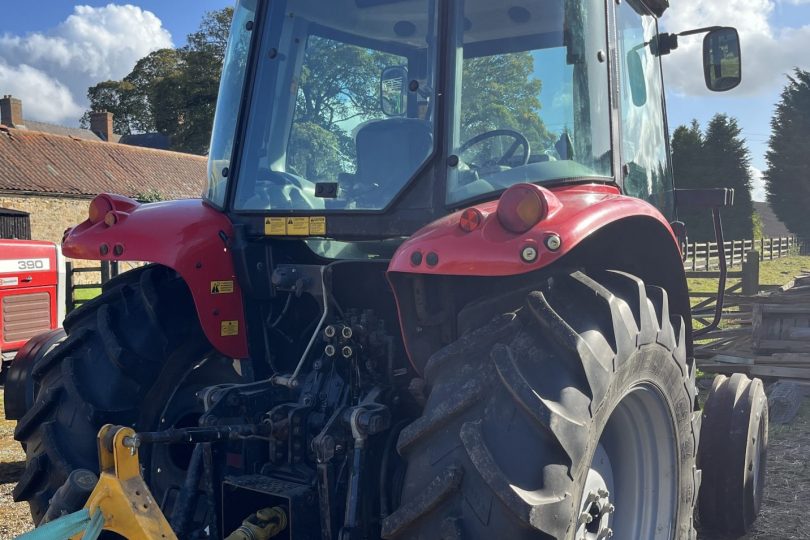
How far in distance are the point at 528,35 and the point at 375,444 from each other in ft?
5.20

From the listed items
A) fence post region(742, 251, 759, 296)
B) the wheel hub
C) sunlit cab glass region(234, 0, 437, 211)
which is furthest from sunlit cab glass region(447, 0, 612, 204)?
fence post region(742, 251, 759, 296)

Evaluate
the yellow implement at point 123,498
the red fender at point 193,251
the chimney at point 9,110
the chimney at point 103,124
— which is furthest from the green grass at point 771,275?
the chimney at point 103,124

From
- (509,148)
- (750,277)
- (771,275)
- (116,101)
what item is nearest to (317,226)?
(509,148)

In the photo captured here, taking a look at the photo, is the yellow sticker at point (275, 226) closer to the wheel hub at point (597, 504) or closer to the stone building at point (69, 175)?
the wheel hub at point (597, 504)

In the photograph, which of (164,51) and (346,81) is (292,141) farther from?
(164,51)

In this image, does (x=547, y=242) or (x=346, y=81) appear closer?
(x=547, y=242)

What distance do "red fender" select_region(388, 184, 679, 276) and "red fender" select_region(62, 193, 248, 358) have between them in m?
1.10

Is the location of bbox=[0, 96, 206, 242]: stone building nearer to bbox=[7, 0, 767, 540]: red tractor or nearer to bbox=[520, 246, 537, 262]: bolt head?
bbox=[7, 0, 767, 540]: red tractor

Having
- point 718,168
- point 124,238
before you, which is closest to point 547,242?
point 124,238

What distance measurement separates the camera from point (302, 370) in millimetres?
3045

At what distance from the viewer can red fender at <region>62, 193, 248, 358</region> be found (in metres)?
3.23

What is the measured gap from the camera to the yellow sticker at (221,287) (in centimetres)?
326

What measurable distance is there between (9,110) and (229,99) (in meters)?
43.2

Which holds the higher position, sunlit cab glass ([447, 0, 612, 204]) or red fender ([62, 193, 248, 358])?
sunlit cab glass ([447, 0, 612, 204])
